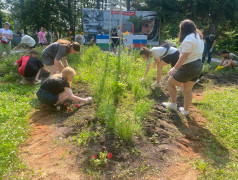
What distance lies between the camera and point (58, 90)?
3445 mm

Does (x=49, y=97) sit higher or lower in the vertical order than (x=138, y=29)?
lower

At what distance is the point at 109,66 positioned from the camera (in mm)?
4969

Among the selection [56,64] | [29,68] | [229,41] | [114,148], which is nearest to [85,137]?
[114,148]

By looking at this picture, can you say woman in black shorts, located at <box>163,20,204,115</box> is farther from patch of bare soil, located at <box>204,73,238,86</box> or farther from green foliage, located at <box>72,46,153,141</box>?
patch of bare soil, located at <box>204,73,238,86</box>

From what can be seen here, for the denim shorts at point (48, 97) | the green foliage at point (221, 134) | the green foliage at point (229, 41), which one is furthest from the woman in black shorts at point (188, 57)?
the green foliage at point (229, 41)

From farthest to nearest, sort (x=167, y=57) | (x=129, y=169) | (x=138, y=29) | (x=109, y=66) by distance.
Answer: (x=138, y=29) → (x=109, y=66) → (x=167, y=57) → (x=129, y=169)

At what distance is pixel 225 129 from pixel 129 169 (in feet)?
6.44

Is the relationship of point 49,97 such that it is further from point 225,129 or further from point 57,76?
point 225,129

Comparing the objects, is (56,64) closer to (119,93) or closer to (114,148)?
(119,93)

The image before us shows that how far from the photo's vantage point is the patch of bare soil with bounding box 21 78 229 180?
208 cm

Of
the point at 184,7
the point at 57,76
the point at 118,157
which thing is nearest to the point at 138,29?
the point at 184,7

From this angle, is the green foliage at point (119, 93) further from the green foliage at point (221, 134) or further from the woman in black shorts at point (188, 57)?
the green foliage at point (221, 134)

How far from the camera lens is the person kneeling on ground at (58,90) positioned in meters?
3.26

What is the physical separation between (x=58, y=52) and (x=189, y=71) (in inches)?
108
